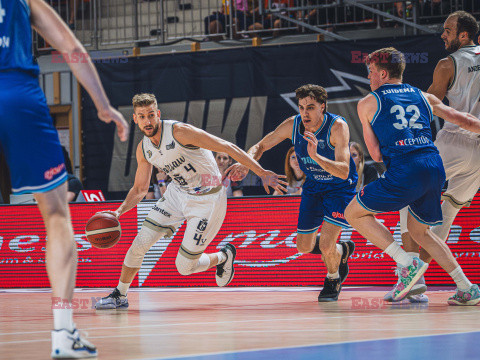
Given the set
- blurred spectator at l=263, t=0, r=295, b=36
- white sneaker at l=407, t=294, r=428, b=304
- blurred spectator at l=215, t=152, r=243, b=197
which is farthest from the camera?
blurred spectator at l=263, t=0, r=295, b=36

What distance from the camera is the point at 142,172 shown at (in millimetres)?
7062

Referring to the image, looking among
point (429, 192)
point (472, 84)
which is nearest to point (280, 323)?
point (429, 192)

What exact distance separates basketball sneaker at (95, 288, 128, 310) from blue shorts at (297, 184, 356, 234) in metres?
1.81

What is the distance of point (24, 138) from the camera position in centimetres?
346

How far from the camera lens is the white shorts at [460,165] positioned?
22.0 ft

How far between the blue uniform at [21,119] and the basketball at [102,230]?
10.8 ft

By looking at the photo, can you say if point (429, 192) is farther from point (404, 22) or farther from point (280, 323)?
point (404, 22)

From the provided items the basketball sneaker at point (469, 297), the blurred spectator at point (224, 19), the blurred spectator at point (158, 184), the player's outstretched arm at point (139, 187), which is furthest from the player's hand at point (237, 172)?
the blurred spectator at point (224, 19)

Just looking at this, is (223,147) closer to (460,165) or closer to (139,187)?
(139,187)

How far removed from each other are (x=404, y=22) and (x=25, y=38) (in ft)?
29.2

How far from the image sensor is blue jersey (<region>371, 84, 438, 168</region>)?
19.9 ft

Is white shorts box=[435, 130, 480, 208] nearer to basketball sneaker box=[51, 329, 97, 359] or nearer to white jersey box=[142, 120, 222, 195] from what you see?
white jersey box=[142, 120, 222, 195]

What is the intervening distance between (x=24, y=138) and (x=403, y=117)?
139 inches

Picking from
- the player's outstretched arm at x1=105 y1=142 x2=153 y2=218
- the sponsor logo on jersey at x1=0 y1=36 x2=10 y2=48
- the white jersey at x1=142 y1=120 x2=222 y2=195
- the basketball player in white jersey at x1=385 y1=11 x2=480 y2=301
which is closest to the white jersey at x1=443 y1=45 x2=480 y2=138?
the basketball player in white jersey at x1=385 y1=11 x2=480 y2=301
